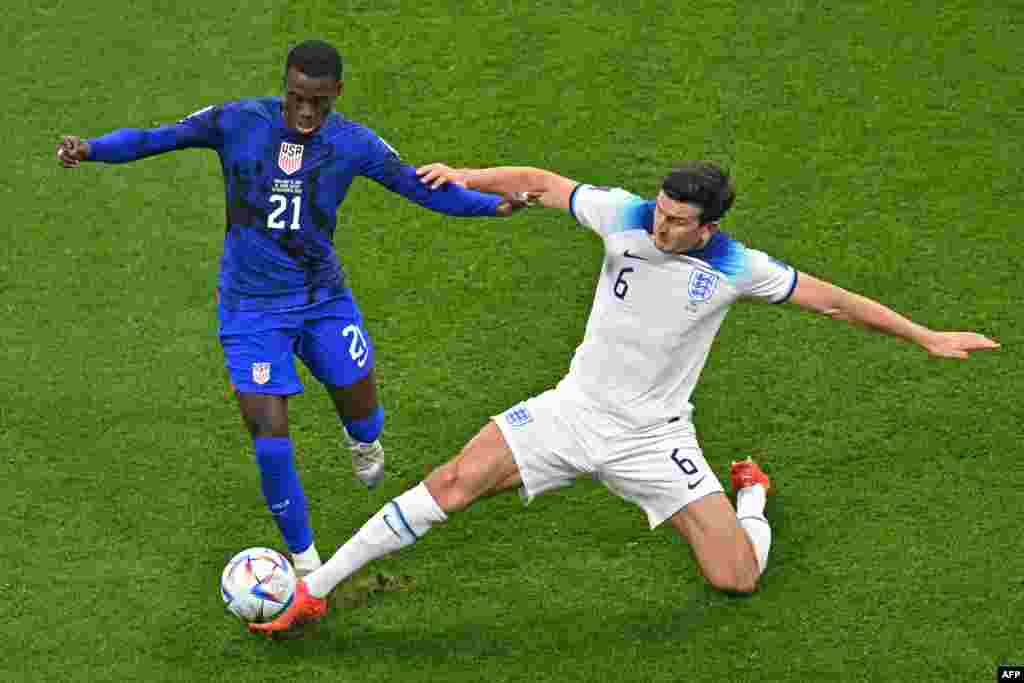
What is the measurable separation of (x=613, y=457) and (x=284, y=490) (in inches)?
62.4

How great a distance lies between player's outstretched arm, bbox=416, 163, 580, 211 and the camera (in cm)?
878

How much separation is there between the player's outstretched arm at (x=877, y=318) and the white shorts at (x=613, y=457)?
37.5 inches

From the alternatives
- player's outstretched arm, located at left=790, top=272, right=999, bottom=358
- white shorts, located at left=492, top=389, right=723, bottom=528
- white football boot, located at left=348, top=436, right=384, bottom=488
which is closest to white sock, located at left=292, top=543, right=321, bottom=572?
white football boot, located at left=348, top=436, right=384, bottom=488

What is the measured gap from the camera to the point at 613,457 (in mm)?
8750

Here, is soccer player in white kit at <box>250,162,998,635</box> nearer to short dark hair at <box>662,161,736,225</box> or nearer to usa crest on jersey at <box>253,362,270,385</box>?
short dark hair at <box>662,161,736,225</box>

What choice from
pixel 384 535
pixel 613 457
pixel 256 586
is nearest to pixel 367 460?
pixel 384 535

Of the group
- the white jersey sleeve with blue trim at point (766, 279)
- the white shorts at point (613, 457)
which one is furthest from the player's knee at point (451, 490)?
Answer: the white jersey sleeve with blue trim at point (766, 279)

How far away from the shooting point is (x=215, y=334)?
1052 centimetres

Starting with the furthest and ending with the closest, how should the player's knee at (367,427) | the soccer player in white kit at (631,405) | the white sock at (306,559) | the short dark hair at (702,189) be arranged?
1. the player's knee at (367,427)
2. the white sock at (306,559)
3. the soccer player in white kit at (631,405)
4. the short dark hair at (702,189)

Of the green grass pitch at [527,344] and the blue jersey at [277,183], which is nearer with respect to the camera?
the blue jersey at [277,183]

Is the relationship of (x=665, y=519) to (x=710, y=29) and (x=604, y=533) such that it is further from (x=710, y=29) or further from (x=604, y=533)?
(x=710, y=29)

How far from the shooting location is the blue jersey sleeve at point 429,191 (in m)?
8.79

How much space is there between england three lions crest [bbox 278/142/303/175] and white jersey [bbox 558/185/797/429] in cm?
133

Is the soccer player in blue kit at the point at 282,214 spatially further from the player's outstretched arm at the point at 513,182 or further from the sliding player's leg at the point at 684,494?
the sliding player's leg at the point at 684,494
